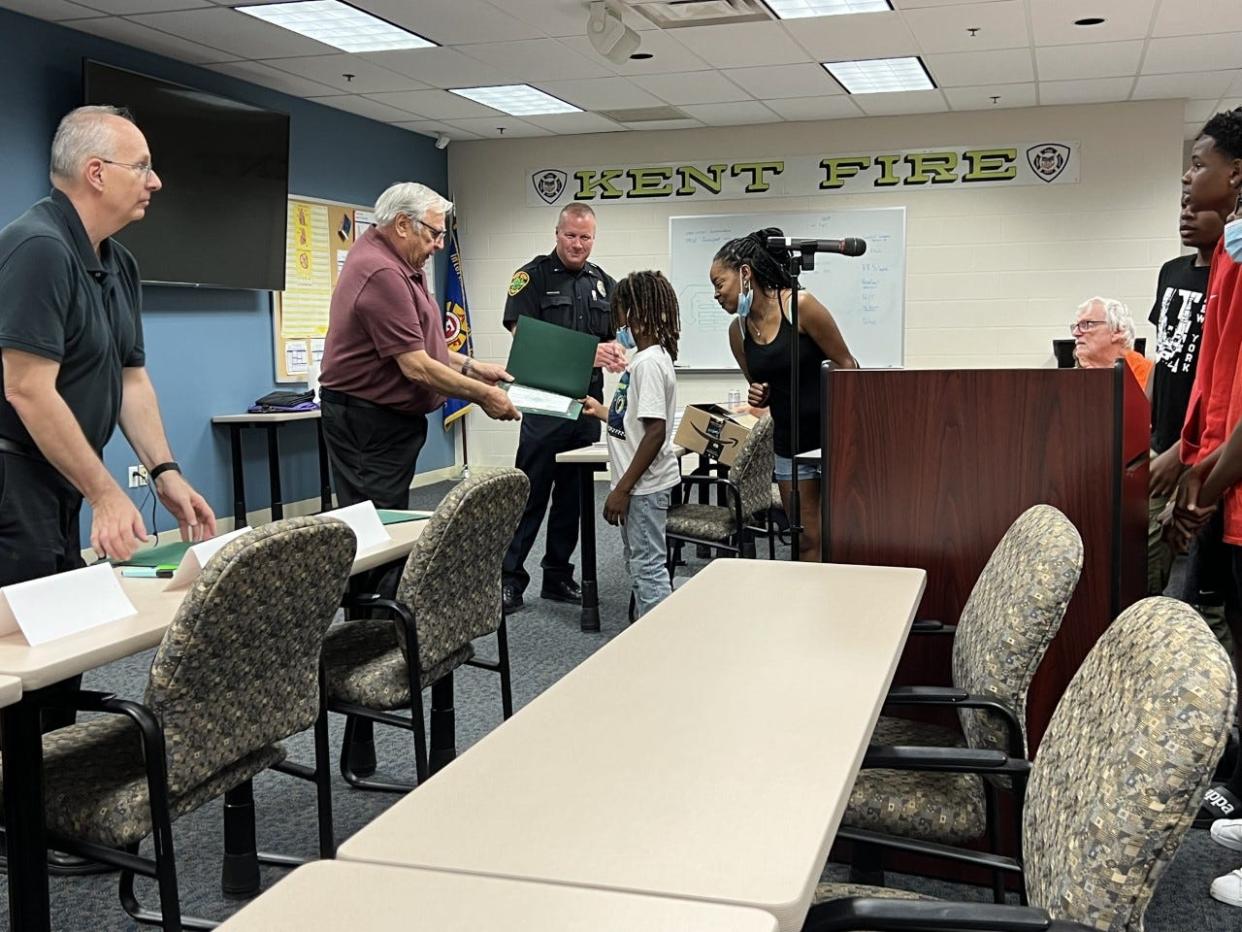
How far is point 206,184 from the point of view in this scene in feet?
21.0

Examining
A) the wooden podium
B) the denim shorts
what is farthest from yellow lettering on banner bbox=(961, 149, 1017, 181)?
the wooden podium

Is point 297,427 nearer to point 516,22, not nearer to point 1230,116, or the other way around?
point 516,22

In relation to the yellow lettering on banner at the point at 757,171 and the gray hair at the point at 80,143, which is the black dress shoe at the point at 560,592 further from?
the yellow lettering on banner at the point at 757,171

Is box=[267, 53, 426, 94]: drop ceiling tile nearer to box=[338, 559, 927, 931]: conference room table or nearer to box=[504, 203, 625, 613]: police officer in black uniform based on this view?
box=[504, 203, 625, 613]: police officer in black uniform

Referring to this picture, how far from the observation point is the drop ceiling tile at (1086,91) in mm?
7141

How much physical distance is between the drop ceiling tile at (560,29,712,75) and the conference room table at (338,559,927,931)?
182 inches

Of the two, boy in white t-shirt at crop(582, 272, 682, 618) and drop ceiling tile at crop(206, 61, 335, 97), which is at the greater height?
drop ceiling tile at crop(206, 61, 335, 97)

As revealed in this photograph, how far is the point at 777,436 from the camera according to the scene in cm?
415

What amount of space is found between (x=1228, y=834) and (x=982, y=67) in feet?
17.0

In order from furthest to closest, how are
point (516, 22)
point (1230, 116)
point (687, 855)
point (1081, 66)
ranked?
point (1081, 66) → point (516, 22) → point (1230, 116) → point (687, 855)

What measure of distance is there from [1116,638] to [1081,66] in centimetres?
618

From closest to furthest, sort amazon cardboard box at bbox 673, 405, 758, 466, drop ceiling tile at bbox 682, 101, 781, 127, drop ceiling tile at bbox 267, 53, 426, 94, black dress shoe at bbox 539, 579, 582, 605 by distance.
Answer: black dress shoe at bbox 539, 579, 582, 605 → amazon cardboard box at bbox 673, 405, 758, 466 → drop ceiling tile at bbox 267, 53, 426, 94 → drop ceiling tile at bbox 682, 101, 781, 127

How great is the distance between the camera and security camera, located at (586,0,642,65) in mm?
5387

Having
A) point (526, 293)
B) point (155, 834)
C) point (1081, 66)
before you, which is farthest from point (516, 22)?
point (155, 834)
